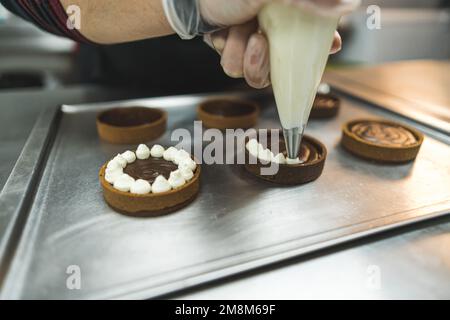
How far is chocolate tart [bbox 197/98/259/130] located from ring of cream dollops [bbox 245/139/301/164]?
0.28 m

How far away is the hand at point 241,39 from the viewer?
996mm

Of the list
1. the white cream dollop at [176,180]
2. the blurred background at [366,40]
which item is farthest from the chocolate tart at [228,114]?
the blurred background at [366,40]

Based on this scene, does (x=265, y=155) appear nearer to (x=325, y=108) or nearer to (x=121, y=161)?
(x=121, y=161)

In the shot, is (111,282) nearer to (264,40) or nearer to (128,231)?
(128,231)

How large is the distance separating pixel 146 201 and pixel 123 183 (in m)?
0.09

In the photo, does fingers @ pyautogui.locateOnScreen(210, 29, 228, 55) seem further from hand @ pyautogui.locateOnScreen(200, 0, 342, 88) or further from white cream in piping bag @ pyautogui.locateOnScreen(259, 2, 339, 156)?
white cream in piping bag @ pyautogui.locateOnScreen(259, 2, 339, 156)

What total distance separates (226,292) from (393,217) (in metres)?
0.53

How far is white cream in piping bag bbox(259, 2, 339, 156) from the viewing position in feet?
2.93

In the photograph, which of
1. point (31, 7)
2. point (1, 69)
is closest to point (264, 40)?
point (31, 7)

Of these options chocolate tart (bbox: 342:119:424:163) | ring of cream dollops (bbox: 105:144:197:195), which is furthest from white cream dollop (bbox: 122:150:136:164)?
chocolate tart (bbox: 342:119:424:163)

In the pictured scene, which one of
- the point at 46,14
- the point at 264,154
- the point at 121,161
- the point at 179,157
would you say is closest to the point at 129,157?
the point at 121,161

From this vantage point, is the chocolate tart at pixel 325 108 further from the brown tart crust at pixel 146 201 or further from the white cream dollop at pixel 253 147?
the brown tart crust at pixel 146 201

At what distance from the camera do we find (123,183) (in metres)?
1.06

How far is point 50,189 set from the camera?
1.15m
